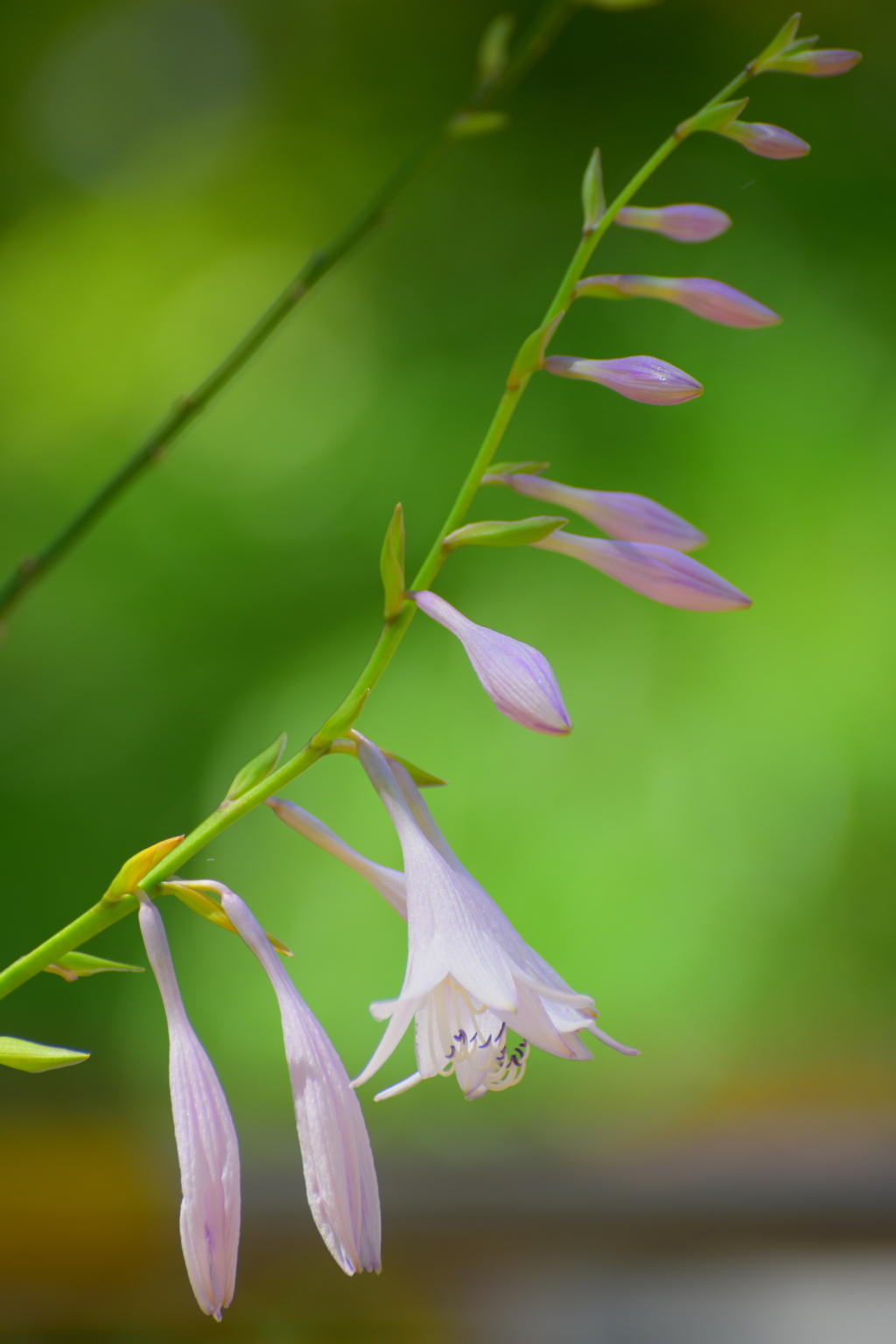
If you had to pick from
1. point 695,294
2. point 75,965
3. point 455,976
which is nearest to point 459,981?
point 455,976

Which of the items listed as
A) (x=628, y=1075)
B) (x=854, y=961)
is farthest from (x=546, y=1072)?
(x=854, y=961)

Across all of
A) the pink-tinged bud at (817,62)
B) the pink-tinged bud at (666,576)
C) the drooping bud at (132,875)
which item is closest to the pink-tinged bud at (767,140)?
the pink-tinged bud at (817,62)

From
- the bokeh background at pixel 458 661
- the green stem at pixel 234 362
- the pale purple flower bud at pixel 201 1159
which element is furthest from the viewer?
the bokeh background at pixel 458 661

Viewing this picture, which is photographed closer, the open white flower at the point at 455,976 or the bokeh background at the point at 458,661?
the open white flower at the point at 455,976

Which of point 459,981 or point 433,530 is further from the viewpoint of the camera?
point 433,530

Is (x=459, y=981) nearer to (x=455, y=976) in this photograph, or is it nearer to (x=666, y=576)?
(x=455, y=976)

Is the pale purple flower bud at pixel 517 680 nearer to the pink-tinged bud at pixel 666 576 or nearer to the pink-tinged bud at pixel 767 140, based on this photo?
the pink-tinged bud at pixel 666 576

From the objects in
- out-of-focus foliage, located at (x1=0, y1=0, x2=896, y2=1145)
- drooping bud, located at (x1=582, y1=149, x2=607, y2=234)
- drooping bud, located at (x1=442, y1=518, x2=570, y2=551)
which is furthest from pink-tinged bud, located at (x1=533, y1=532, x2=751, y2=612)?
out-of-focus foliage, located at (x1=0, y1=0, x2=896, y2=1145)

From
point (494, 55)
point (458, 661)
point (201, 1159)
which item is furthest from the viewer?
point (458, 661)
